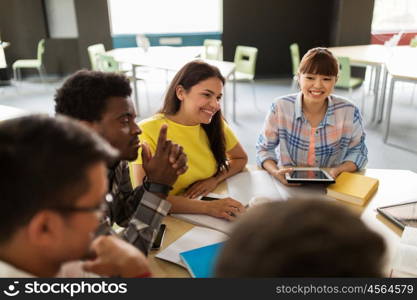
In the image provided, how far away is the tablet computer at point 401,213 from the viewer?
1311 mm

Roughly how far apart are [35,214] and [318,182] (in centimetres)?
116

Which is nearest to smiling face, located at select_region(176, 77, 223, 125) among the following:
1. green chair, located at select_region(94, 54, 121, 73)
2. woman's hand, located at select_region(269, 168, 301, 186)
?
woman's hand, located at select_region(269, 168, 301, 186)

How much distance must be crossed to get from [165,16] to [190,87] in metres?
5.66

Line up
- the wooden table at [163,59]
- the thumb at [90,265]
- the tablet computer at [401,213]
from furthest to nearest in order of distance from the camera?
the wooden table at [163,59]
the tablet computer at [401,213]
the thumb at [90,265]

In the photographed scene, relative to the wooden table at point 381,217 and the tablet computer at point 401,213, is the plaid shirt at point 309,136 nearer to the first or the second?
the wooden table at point 381,217

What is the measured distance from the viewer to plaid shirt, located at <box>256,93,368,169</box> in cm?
195

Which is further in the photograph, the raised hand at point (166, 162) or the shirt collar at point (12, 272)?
the raised hand at point (166, 162)

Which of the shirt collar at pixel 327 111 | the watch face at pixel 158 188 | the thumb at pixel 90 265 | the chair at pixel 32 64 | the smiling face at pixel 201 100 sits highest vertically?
the smiling face at pixel 201 100

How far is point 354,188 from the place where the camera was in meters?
1.51

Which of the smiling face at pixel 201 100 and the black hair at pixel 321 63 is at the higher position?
the black hair at pixel 321 63

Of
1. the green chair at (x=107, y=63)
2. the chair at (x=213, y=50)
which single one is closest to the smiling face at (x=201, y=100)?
the green chair at (x=107, y=63)

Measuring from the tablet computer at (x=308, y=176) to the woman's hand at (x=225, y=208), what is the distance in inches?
11.6

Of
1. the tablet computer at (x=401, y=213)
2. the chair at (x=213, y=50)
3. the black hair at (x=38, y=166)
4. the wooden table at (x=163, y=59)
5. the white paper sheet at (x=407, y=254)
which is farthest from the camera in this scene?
the chair at (x=213, y=50)

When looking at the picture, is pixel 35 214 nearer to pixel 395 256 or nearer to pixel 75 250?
pixel 75 250
